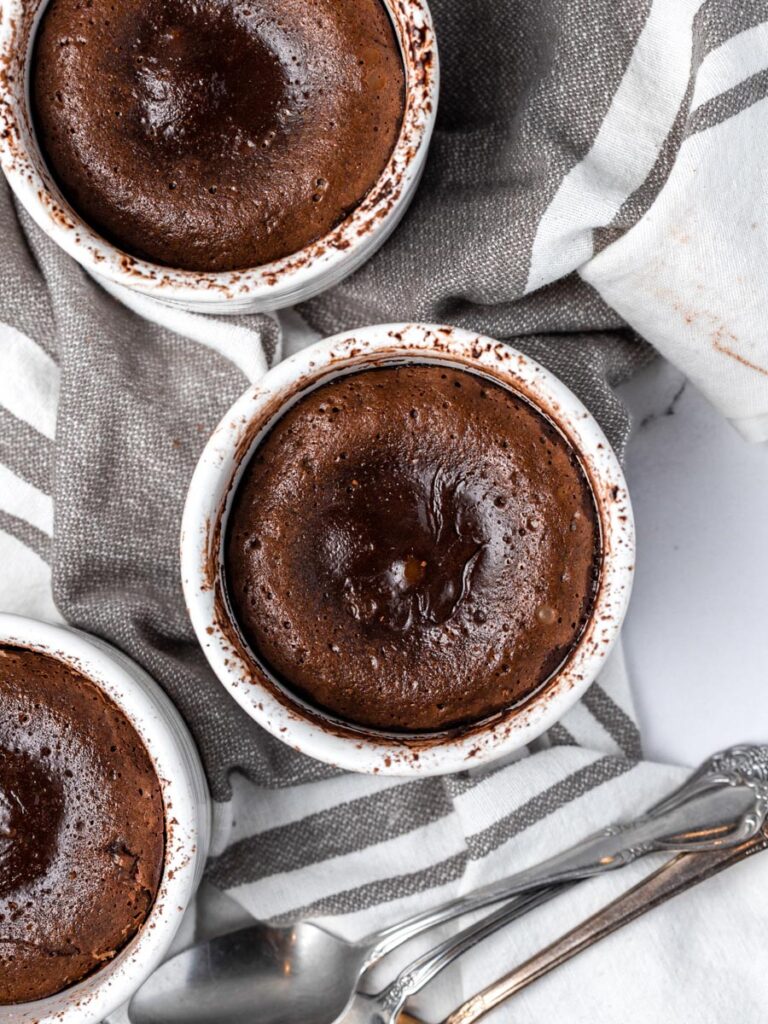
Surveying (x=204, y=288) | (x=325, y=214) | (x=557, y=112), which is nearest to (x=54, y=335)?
(x=204, y=288)

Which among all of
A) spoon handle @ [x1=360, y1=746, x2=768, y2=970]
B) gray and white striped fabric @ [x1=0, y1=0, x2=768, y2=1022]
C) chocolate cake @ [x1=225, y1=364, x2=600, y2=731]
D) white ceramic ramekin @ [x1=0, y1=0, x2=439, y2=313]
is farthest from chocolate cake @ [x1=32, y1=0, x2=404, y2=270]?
spoon handle @ [x1=360, y1=746, x2=768, y2=970]

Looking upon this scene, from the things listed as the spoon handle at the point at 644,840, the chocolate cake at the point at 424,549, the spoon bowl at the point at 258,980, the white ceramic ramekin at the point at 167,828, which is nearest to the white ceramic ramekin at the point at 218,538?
the chocolate cake at the point at 424,549

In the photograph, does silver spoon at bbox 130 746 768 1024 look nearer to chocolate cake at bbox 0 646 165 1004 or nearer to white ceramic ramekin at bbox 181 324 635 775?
chocolate cake at bbox 0 646 165 1004

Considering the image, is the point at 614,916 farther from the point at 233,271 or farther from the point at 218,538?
the point at 233,271

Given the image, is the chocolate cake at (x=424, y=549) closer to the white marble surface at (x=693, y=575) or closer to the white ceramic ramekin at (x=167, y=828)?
the white ceramic ramekin at (x=167, y=828)

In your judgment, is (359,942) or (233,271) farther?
(359,942)

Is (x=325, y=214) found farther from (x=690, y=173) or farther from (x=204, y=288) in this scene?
(x=690, y=173)

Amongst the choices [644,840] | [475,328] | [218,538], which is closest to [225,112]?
[475,328]
